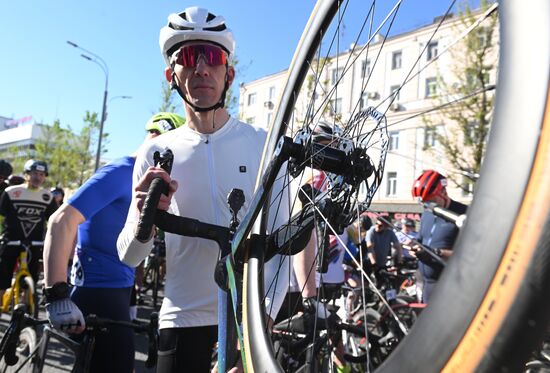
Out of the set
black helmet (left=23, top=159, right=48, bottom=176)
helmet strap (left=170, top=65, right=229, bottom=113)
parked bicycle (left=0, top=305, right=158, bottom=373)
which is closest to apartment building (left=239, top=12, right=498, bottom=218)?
helmet strap (left=170, top=65, right=229, bottom=113)

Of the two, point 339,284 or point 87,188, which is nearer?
point 87,188

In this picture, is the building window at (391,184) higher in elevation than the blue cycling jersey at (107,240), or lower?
higher

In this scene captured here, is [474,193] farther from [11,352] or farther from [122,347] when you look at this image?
[11,352]

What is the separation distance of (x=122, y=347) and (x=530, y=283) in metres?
2.23

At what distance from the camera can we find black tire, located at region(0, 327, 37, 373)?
268 cm

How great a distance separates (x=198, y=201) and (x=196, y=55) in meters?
0.60

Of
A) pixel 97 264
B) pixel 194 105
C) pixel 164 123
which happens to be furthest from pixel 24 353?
pixel 194 105

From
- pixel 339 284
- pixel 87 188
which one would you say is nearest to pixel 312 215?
pixel 87 188

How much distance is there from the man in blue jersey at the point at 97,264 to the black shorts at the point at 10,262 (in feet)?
12.3

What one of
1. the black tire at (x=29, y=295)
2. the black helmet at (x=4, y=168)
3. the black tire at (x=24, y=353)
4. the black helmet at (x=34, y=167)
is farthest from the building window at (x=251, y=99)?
the black tire at (x=24, y=353)

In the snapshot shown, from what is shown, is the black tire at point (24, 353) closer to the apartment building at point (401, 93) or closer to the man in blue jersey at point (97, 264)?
the man in blue jersey at point (97, 264)

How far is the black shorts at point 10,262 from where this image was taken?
5.55m

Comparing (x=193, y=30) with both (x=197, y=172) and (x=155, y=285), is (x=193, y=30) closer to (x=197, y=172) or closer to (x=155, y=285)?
(x=197, y=172)

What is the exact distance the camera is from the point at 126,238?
5.15 ft
